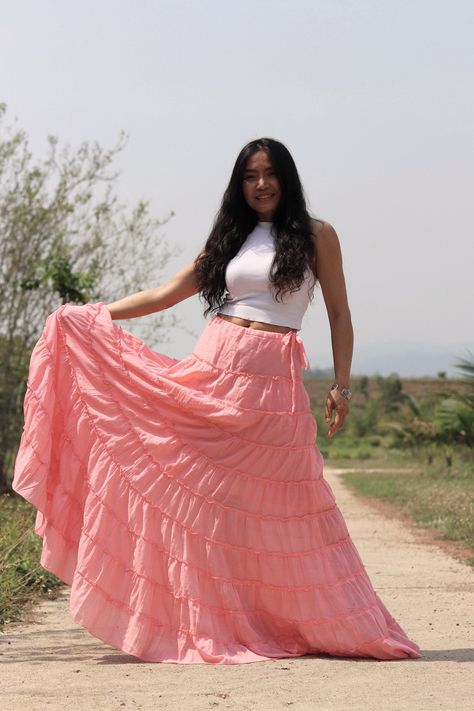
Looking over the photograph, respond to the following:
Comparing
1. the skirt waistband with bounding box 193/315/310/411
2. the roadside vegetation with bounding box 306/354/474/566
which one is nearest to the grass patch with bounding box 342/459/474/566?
the roadside vegetation with bounding box 306/354/474/566

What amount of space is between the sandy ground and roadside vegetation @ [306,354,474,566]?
4.22m

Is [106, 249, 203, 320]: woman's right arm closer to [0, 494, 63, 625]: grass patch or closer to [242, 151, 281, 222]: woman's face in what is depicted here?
[242, 151, 281, 222]: woman's face

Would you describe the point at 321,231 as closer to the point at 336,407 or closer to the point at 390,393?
the point at 336,407

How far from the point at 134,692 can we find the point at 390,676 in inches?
39.9

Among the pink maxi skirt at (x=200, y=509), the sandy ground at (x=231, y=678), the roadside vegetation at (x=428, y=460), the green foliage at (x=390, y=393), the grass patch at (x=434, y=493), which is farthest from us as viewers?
the green foliage at (x=390, y=393)

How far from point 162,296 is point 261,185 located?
706 mm

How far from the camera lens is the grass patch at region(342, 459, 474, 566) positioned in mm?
12125

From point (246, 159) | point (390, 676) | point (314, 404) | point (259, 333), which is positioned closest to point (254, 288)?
point (259, 333)

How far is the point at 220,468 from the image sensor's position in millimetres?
5223

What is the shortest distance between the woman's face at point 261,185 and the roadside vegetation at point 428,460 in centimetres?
490

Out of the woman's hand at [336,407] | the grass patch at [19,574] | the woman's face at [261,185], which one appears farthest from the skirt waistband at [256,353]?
the grass patch at [19,574]

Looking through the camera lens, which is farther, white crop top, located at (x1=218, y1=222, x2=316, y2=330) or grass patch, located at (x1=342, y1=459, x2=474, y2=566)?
grass patch, located at (x1=342, y1=459, x2=474, y2=566)

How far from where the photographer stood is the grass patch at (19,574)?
6.87m

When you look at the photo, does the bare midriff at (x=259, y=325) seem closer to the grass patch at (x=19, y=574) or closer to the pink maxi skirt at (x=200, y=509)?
the pink maxi skirt at (x=200, y=509)
